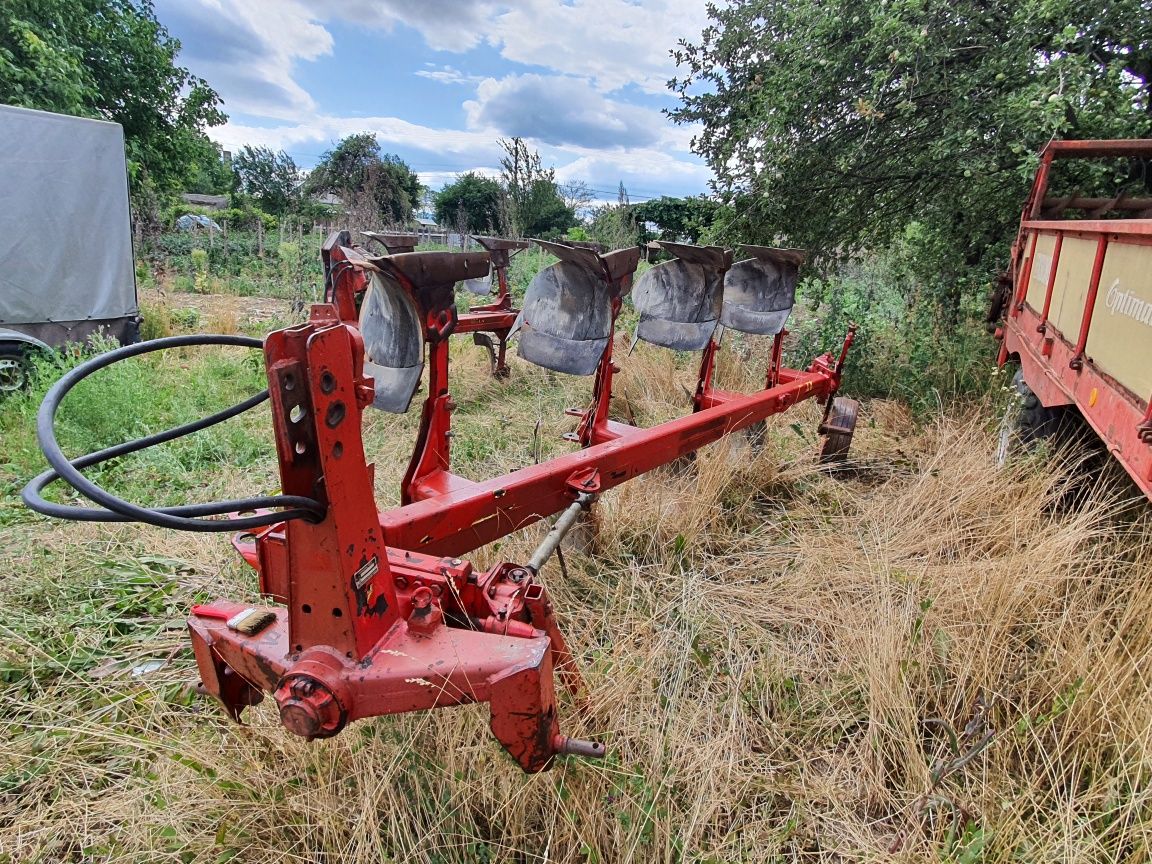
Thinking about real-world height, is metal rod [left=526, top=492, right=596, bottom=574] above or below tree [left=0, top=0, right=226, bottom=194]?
below

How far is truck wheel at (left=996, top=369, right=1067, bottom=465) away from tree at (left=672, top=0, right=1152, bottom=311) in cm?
173

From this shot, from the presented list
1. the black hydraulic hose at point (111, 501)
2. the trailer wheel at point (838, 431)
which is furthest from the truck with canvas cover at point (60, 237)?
the trailer wheel at point (838, 431)

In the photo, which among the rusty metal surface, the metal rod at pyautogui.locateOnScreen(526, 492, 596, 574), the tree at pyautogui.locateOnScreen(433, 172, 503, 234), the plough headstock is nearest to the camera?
the plough headstock

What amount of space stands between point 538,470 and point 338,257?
3.37 m

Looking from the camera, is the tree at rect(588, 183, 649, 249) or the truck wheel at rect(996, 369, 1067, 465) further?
the tree at rect(588, 183, 649, 249)

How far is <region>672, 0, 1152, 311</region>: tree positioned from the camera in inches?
181

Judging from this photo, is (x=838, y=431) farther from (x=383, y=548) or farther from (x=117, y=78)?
(x=117, y=78)

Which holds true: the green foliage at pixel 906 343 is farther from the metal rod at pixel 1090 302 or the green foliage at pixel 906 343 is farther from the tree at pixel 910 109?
the metal rod at pixel 1090 302

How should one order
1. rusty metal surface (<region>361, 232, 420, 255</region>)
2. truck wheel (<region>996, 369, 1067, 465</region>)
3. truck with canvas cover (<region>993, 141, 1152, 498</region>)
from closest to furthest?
truck with canvas cover (<region>993, 141, 1152, 498</region>)
truck wheel (<region>996, 369, 1067, 465</region>)
rusty metal surface (<region>361, 232, 420, 255</region>)

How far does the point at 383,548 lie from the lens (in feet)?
5.08

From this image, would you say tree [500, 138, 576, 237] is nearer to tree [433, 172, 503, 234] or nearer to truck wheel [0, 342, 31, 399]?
truck wheel [0, 342, 31, 399]

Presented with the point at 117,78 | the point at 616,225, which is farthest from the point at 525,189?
the point at 117,78

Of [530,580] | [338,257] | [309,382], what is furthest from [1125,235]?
[338,257]

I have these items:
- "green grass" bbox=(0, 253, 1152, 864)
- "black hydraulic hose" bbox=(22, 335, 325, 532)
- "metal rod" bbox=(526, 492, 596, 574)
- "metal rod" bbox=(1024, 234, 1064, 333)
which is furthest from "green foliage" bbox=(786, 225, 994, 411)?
"black hydraulic hose" bbox=(22, 335, 325, 532)
